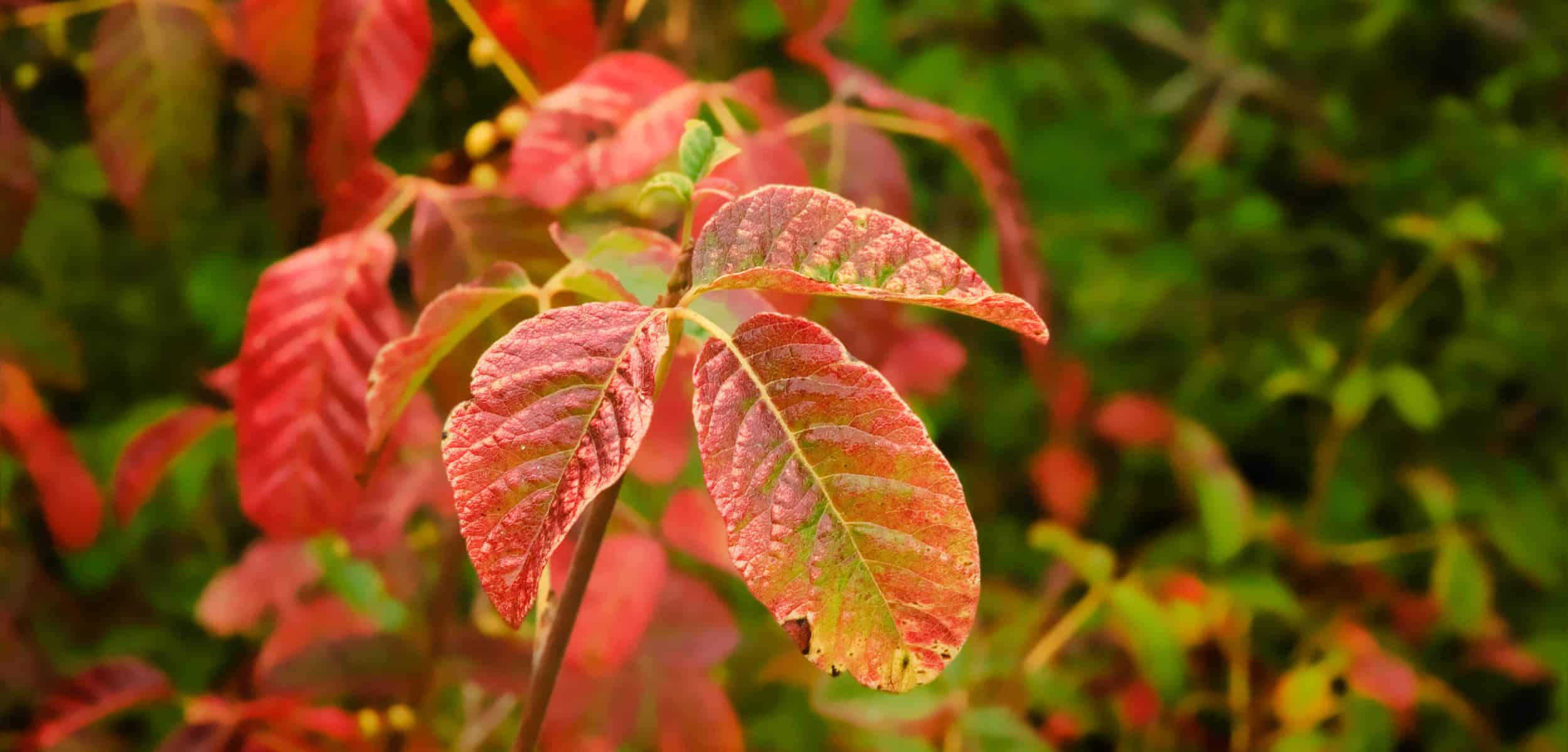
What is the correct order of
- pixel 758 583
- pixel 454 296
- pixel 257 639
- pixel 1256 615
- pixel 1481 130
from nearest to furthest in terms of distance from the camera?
pixel 758 583
pixel 454 296
pixel 257 639
pixel 1256 615
pixel 1481 130

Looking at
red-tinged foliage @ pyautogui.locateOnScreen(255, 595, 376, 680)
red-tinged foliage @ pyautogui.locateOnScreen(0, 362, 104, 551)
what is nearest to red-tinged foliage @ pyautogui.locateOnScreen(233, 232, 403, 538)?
red-tinged foliage @ pyautogui.locateOnScreen(255, 595, 376, 680)

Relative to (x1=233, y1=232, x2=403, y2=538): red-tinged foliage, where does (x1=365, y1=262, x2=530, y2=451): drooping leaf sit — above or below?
above

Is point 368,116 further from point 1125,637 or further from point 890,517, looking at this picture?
point 1125,637

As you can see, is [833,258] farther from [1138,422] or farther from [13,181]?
[1138,422]

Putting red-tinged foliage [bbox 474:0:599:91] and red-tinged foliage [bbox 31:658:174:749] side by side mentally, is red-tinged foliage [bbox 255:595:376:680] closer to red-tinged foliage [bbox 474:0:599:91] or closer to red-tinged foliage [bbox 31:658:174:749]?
red-tinged foliage [bbox 31:658:174:749]

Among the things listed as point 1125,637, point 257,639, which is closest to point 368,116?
point 257,639

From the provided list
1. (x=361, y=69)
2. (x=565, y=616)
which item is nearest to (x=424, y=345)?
(x=565, y=616)

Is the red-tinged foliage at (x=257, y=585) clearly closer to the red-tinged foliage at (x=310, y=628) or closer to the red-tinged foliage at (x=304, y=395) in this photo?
the red-tinged foliage at (x=310, y=628)
